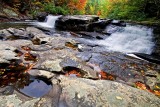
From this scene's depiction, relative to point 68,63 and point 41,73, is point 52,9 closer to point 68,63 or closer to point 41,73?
point 68,63

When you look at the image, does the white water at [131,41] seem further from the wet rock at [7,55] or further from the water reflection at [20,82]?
the water reflection at [20,82]

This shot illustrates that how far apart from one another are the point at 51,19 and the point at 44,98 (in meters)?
14.6

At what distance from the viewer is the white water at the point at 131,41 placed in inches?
365

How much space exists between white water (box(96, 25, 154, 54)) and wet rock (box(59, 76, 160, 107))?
5471 millimetres

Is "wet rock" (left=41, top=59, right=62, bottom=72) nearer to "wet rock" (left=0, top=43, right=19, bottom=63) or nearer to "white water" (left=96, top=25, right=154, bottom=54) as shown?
"wet rock" (left=0, top=43, right=19, bottom=63)

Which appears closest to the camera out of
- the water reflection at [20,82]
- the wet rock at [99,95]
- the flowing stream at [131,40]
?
the wet rock at [99,95]

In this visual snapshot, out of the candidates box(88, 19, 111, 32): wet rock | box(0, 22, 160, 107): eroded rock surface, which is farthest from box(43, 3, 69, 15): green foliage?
box(0, 22, 160, 107): eroded rock surface

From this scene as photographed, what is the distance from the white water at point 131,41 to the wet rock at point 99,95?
17.9 feet

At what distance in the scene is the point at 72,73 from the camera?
187 inches

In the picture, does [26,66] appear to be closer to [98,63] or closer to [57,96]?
[57,96]

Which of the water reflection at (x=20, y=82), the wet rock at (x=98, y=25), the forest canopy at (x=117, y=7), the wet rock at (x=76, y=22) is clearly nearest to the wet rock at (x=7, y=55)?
the water reflection at (x=20, y=82)

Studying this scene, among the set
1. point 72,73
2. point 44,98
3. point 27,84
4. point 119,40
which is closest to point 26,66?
point 27,84

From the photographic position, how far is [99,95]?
3.28 metres

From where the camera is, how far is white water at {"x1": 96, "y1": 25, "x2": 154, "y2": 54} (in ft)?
30.4
